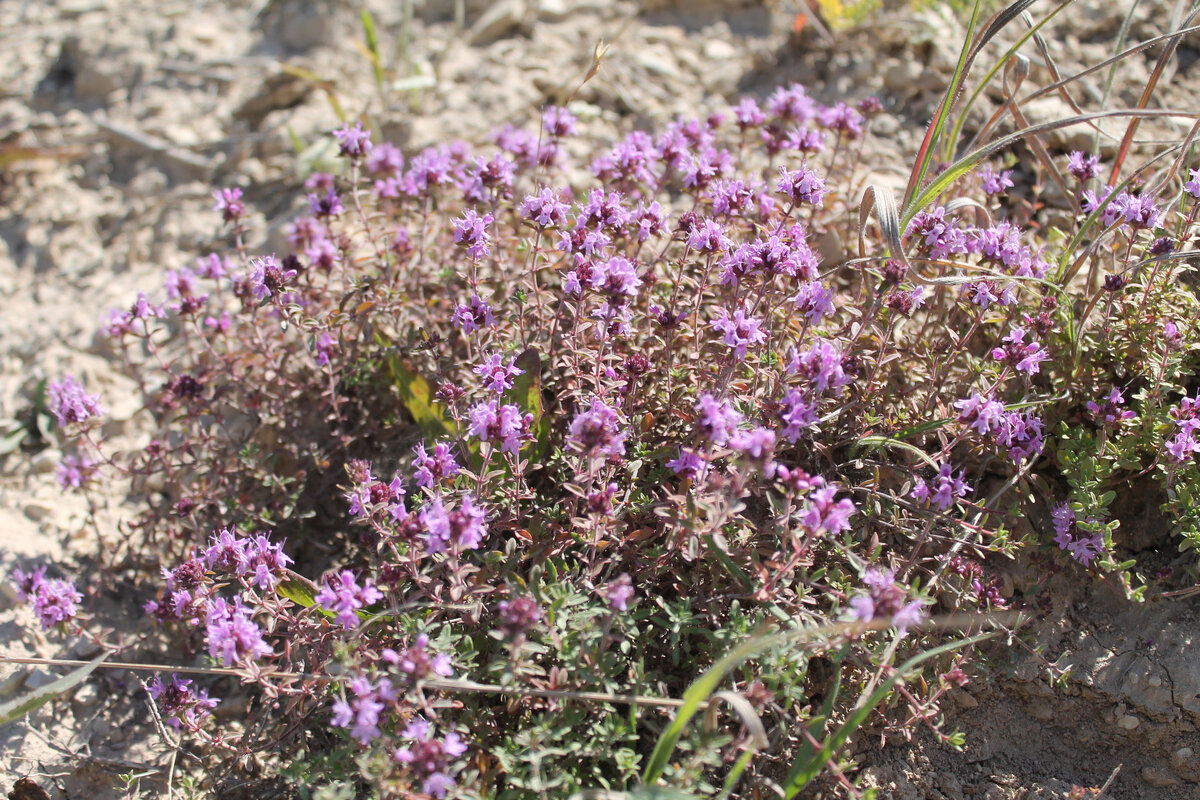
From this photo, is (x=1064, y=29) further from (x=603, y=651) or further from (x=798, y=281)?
(x=603, y=651)

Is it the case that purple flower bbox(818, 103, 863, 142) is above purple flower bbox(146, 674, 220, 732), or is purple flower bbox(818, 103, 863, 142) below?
above

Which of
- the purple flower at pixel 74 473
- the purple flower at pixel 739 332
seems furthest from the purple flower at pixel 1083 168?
the purple flower at pixel 74 473

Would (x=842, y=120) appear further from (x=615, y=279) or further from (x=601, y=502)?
(x=601, y=502)

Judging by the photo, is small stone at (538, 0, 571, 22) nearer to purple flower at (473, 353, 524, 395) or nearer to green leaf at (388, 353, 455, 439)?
green leaf at (388, 353, 455, 439)

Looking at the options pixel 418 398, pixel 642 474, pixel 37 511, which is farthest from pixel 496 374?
pixel 37 511

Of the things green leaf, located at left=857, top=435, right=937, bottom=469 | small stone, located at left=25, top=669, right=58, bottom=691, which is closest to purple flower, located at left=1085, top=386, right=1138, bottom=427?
green leaf, located at left=857, top=435, right=937, bottom=469

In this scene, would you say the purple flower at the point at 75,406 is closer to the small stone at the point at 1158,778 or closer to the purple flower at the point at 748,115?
the purple flower at the point at 748,115
